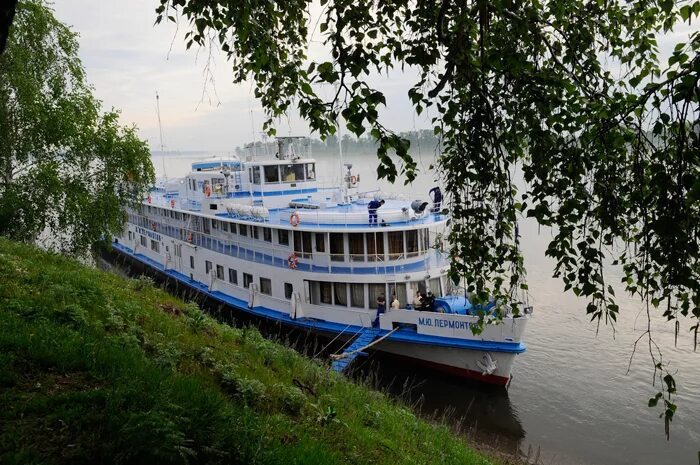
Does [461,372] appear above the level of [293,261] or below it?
below

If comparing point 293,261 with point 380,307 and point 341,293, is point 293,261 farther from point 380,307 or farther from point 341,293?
point 380,307

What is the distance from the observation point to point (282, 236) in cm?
1962

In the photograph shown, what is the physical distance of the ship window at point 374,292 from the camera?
1722 centimetres

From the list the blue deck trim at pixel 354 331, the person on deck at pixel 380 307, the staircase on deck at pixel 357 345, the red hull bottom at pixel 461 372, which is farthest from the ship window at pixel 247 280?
the red hull bottom at pixel 461 372

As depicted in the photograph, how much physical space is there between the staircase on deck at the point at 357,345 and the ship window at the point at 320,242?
3177 millimetres

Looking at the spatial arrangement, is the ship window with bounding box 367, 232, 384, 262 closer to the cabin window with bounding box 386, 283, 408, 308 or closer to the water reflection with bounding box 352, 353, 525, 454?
the cabin window with bounding box 386, 283, 408, 308

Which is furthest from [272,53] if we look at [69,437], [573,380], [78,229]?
[573,380]

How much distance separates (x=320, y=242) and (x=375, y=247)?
2.09m

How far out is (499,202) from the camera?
14.0 feet

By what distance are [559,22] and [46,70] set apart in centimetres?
1707

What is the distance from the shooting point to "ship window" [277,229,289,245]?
19.5 metres

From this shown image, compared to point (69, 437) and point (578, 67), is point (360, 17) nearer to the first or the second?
point (578, 67)

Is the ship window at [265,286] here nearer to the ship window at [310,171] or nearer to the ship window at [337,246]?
the ship window at [337,246]

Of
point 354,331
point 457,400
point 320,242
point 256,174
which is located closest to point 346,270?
point 320,242
